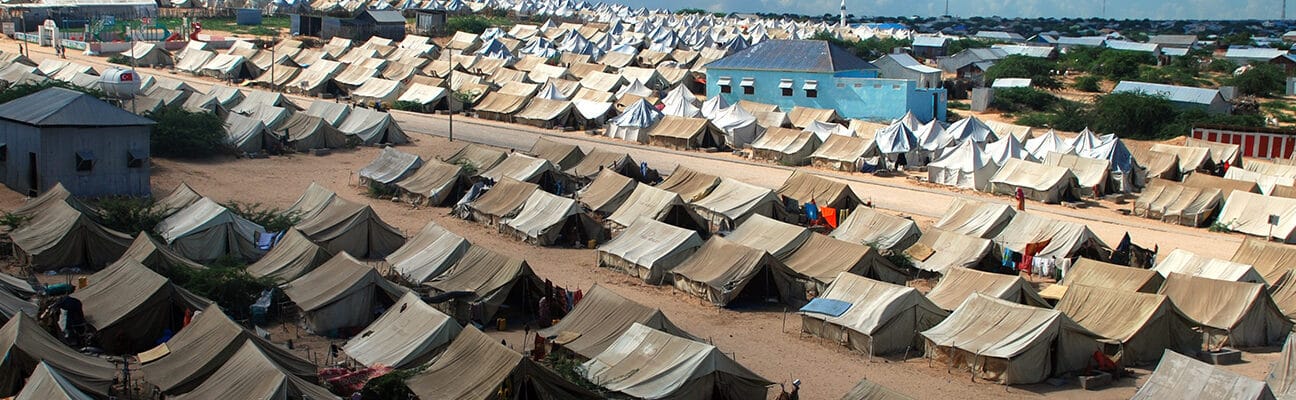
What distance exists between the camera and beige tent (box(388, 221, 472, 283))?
29141mm

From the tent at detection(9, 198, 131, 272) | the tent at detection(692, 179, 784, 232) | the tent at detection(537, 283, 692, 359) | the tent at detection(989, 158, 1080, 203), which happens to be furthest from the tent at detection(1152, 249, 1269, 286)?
the tent at detection(9, 198, 131, 272)

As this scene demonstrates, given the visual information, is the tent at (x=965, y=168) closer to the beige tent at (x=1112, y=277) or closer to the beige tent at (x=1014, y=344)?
the beige tent at (x=1112, y=277)

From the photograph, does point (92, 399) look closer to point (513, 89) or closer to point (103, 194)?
point (103, 194)

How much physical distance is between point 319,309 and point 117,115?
1499 cm

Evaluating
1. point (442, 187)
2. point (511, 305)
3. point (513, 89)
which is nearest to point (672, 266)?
point (511, 305)

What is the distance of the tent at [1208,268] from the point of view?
28641 mm

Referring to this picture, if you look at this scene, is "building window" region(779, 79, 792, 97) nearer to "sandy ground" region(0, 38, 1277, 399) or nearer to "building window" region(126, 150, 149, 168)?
"sandy ground" region(0, 38, 1277, 399)

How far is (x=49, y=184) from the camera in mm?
35969

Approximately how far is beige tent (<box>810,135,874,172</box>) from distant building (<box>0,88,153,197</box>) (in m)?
23.5

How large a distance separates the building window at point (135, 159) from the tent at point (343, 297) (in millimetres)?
12670

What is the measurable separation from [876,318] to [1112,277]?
679 centimetres

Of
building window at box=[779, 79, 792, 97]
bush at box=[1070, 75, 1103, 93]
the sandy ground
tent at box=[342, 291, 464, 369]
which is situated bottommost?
the sandy ground

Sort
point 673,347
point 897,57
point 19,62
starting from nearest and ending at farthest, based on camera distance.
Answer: point 673,347, point 19,62, point 897,57

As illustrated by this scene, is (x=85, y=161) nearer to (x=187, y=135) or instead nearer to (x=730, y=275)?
(x=187, y=135)
